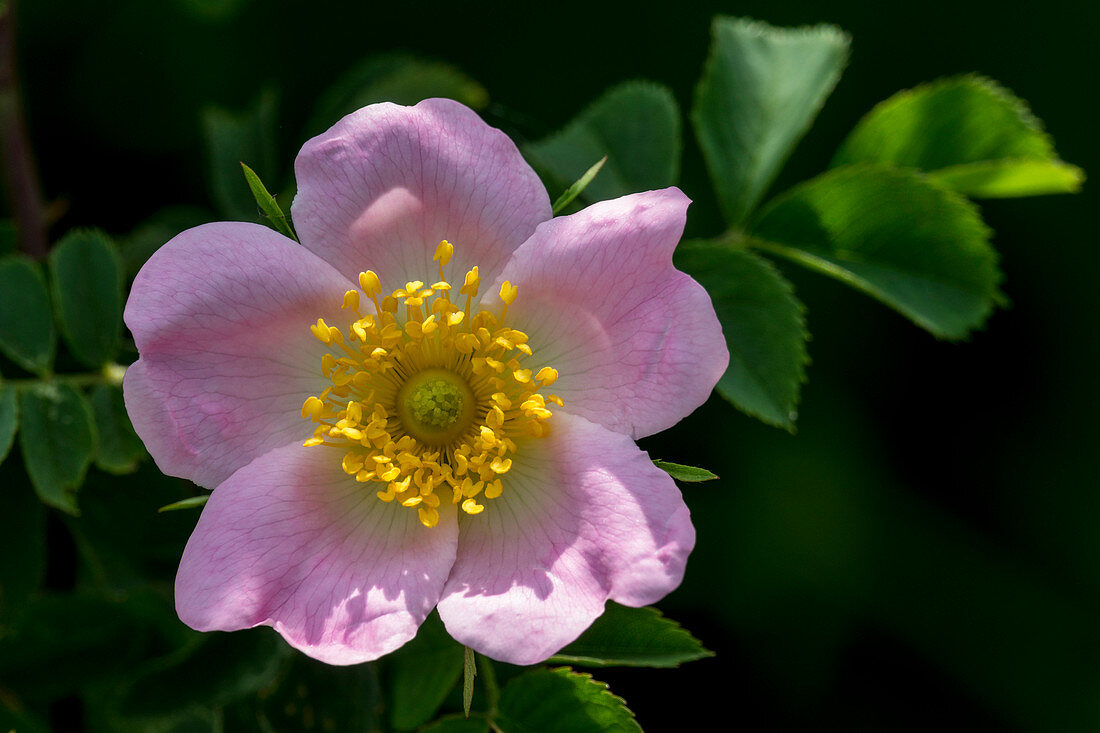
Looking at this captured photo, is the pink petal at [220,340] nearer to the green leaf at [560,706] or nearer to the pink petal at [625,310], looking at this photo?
the pink petal at [625,310]

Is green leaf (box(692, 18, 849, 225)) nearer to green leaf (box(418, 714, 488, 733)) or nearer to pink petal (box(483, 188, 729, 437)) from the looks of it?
pink petal (box(483, 188, 729, 437))

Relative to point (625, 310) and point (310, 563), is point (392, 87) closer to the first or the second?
point (625, 310)

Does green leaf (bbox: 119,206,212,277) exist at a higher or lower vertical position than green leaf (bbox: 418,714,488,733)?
higher

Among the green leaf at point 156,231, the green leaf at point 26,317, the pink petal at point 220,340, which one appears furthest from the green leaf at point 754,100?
the green leaf at point 26,317

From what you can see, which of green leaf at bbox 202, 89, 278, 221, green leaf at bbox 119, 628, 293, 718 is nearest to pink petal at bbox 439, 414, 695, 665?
green leaf at bbox 119, 628, 293, 718

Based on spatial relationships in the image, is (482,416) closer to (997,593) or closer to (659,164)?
(659,164)

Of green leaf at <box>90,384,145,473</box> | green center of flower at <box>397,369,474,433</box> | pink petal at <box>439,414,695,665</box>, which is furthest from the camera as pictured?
green center of flower at <box>397,369,474,433</box>

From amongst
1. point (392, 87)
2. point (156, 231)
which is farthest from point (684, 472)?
point (156, 231)
